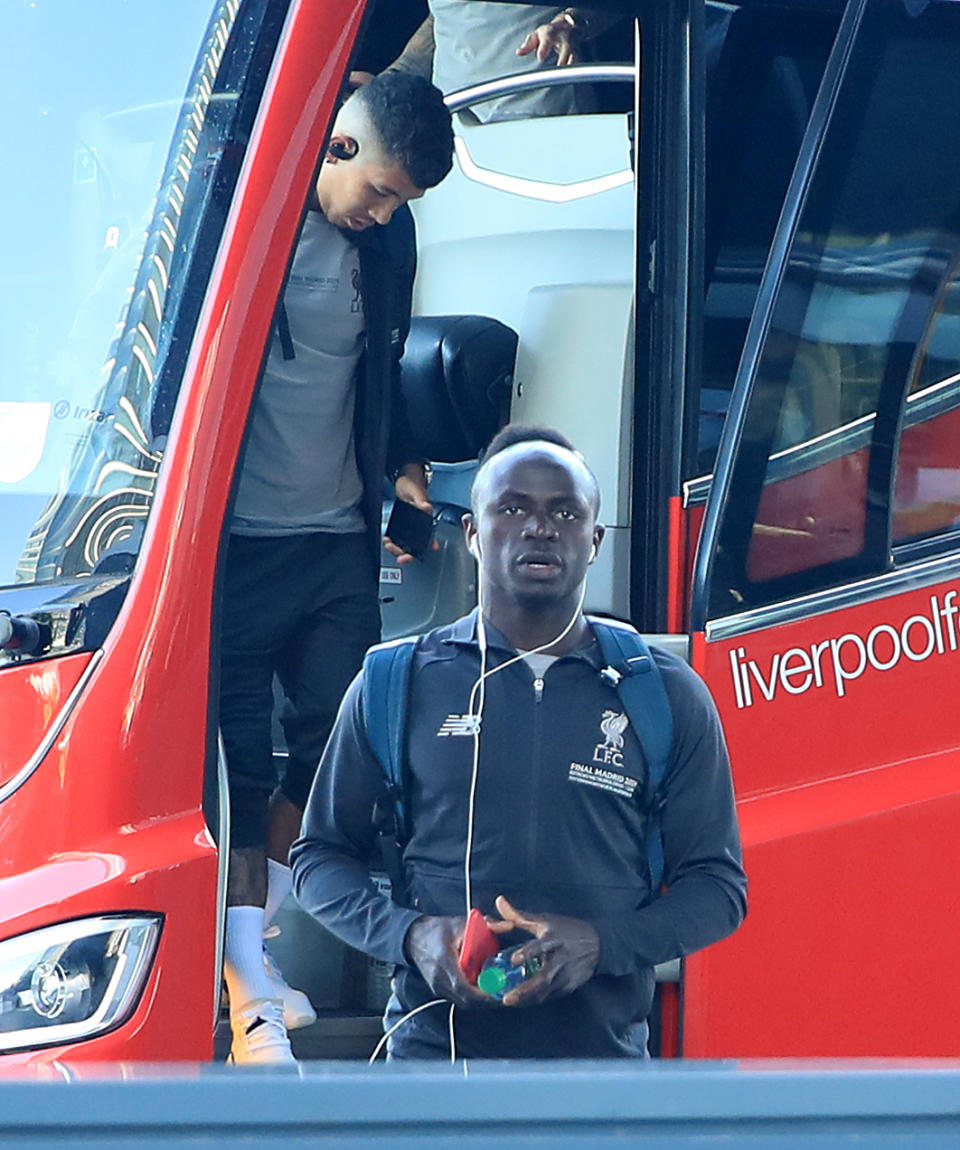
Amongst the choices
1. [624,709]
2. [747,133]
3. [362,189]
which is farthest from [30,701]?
[747,133]

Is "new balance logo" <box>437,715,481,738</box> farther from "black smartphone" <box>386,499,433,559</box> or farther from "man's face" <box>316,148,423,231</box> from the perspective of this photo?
"black smartphone" <box>386,499,433,559</box>

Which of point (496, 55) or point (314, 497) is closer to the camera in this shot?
point (314, 497)

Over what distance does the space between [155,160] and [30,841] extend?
111 cm

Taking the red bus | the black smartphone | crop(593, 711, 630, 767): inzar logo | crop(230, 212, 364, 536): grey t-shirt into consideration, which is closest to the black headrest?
the red bus

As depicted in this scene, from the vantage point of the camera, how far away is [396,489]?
3.77 m

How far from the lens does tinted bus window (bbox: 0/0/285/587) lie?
2.75 metres

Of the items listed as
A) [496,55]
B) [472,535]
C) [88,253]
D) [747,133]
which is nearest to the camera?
[472,535]

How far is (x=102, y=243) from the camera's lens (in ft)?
9.20

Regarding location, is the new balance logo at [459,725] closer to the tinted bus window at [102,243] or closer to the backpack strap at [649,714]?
the backpack strap at [649,714]

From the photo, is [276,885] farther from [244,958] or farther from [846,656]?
[846,656]

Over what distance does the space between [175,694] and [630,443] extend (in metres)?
1.13

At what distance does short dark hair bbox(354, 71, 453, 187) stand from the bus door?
666 millimetres

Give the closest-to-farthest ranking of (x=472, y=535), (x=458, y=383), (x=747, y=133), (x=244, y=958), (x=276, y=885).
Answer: (x=472, y=535) → (x=244, y=958) → (x=747, y=133) → (x=276, y=885) → (x=458, y=383)

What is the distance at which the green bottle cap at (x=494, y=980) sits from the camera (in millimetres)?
2166
